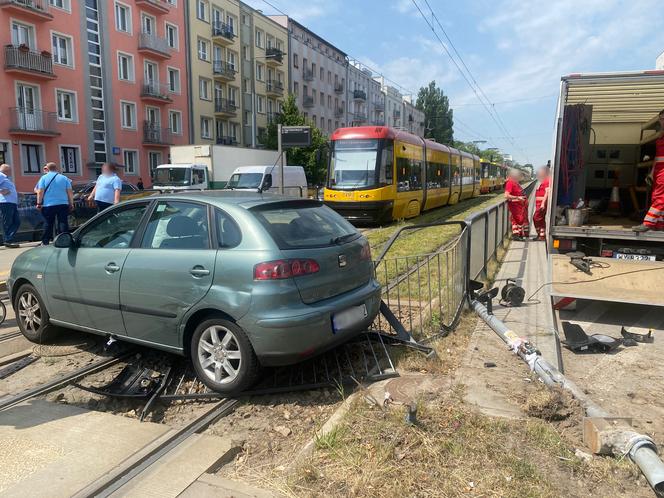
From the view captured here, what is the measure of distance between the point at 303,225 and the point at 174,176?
20.7 metres

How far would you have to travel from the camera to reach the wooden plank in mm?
5922

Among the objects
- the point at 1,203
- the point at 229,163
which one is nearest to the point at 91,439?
the point at 1,203

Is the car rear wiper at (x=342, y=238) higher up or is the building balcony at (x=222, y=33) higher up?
the building balcony at (x=222, y=33)

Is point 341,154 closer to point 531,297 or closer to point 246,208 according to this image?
point 531,297

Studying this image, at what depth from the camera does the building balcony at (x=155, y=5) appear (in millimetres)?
34938

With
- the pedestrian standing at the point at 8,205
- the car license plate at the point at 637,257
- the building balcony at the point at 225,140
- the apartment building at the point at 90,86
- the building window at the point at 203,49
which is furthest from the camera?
the building balcony at the point at 225,140

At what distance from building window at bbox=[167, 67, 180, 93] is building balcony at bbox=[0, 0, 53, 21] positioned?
10.3 metres

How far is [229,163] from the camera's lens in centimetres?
2573

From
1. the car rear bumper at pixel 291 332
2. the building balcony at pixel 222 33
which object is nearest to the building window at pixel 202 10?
the building balcony at pixel 222 33

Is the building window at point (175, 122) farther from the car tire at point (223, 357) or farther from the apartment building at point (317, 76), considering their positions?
the car tire at point (223, 357)

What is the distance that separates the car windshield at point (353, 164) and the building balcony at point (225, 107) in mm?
28088

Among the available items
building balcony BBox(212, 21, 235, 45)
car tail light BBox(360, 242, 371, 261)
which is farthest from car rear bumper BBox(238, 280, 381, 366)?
building balcony BBox(212, 21, 235, 45)

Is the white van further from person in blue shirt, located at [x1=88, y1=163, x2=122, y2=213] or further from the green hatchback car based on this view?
the green hatchback car

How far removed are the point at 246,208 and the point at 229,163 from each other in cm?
2224
